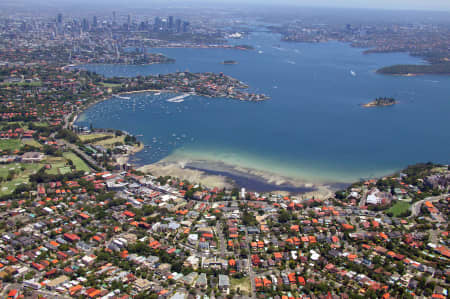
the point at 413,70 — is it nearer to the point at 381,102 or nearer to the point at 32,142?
the point at 381,102

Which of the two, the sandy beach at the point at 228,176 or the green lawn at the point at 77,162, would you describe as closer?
the sandy beach at the point at 228,176

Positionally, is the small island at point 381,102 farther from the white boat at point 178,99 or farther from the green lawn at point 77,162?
the green lawn at point 77,162

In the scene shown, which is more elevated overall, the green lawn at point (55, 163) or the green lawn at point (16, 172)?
the green lawn at point (55, 163)

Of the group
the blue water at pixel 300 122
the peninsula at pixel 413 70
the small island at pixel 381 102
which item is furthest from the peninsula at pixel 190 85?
the peninsula at pixel 413 70

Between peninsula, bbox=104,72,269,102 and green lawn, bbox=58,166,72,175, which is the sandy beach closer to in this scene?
green lawn, bbox=58,166,72,175

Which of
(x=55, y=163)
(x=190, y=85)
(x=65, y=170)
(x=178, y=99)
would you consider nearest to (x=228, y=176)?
(x=65, y=170)

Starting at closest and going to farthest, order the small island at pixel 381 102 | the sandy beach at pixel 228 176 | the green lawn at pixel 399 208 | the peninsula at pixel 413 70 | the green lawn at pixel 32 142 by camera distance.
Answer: the green lawn at pixel 399 208
the sandy beach at pixel 228 176
the green lawn at pixel 32 142
the small island at pixel 381 102
the peninsula at pixel 413 70
